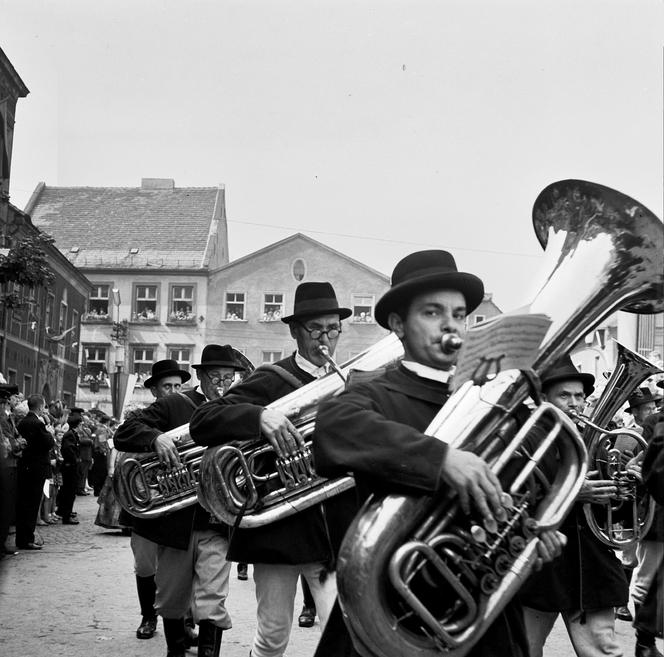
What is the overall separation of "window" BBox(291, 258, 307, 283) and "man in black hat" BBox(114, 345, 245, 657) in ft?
116

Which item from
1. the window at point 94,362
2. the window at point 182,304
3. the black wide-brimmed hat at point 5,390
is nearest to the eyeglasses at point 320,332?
the black wide-brimmed hat at point 5,390

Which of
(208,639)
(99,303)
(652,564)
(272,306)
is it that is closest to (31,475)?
(208,639)

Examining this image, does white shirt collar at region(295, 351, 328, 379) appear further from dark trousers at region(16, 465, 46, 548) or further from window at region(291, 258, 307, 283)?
window at region(291, 258, 307, 283)

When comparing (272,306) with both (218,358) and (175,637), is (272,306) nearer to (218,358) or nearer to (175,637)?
(218,358)

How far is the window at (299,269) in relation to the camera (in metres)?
42.4

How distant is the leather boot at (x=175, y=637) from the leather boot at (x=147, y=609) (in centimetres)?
87

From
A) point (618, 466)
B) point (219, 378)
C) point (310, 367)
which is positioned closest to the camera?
point (310, 367)

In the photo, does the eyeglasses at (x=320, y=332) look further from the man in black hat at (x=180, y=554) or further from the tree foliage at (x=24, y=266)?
the tree foliage at (x=24, y=266)

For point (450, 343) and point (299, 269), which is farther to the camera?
point (299, 269)

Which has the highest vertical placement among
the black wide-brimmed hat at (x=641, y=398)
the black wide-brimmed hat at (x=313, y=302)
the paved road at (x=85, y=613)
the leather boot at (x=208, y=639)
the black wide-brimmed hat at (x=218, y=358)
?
the black wide-brimmed hat at (x=313, y=302)

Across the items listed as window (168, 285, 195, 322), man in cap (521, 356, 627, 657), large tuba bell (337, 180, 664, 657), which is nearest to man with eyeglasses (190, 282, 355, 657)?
man in cap (521, 356, 627, 657)

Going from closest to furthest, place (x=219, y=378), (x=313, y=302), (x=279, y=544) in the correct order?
(x=279, y=544) → (x=313, y=302) → (x=219, y=378)

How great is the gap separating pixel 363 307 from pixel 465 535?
37.2 meters

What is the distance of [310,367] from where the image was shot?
5371 millimetres
